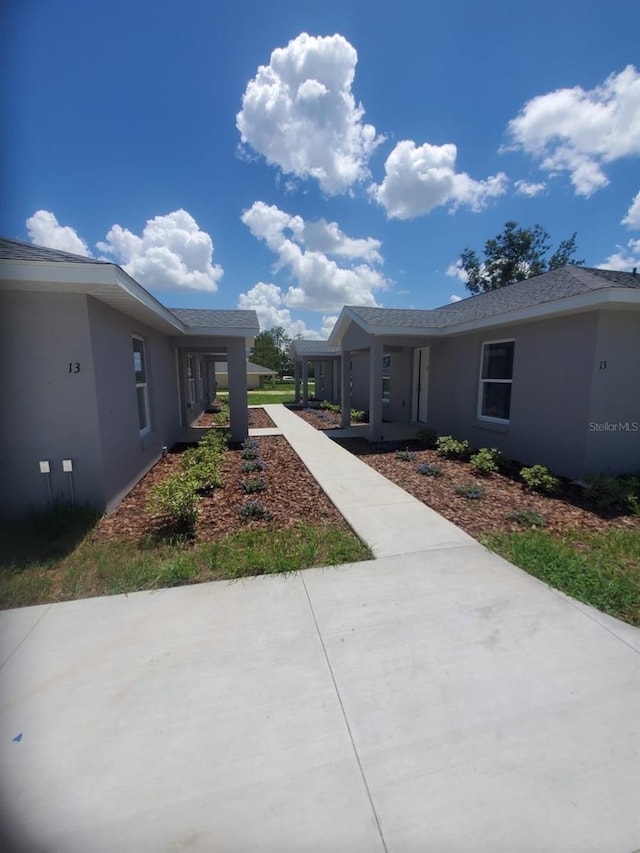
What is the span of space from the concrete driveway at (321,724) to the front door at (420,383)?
8.92 metres

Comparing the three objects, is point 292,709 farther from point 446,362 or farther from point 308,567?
point 446,362

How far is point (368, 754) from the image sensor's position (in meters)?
1.87

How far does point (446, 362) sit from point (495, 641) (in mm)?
8242

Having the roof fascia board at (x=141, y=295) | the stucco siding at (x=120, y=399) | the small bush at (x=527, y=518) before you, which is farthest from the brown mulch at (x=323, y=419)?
the small bush at (x=527, y=518)

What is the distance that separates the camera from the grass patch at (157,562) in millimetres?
3320

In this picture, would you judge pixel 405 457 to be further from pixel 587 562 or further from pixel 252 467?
pixel 587 562

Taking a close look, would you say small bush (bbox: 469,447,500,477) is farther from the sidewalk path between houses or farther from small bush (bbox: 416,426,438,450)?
small bush (bbox: 416,426,438,450)

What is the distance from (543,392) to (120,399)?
726 cm

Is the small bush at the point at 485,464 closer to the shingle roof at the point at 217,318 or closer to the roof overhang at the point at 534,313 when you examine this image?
the roof overhang at the point at 534,313

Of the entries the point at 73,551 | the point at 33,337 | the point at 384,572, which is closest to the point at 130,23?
the point at 33,337

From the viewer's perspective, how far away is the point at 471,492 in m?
5.72

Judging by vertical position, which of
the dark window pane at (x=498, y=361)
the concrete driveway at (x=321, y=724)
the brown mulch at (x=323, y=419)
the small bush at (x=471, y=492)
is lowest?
the concrete driveway at (x=321, y=724)

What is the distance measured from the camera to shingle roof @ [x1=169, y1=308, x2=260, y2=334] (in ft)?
31.1

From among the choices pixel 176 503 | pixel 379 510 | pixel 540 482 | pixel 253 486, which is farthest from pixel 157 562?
pixel 540 482
